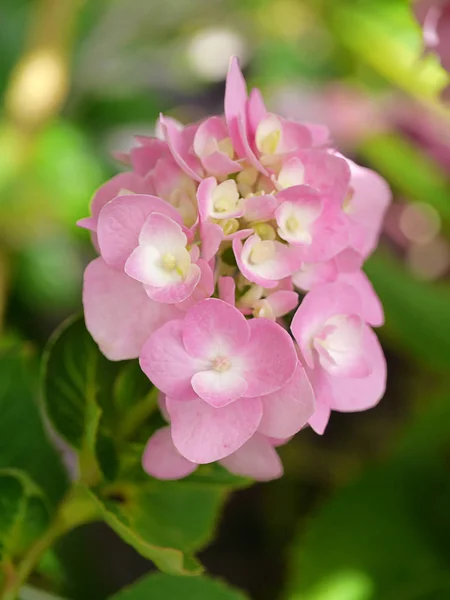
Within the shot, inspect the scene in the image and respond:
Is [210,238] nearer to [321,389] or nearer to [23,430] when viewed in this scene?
[321,389]

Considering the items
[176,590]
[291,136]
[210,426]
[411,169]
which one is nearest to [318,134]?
[291,136]

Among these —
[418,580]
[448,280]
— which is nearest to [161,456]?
[418,580]

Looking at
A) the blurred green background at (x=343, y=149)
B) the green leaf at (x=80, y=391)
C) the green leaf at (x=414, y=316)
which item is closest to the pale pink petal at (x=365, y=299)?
the green leaf at (x=80, y=391)

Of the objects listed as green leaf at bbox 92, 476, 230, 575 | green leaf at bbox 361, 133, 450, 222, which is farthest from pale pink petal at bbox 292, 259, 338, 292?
green leaf at bbox 361, 133, 450, 222

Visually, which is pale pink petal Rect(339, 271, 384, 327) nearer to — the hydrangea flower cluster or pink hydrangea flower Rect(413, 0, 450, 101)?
the hydrangea flower cluster

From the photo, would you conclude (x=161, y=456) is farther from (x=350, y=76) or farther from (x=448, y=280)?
(x=350, y=76)

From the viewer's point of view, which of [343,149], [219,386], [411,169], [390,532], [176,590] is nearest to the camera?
[219,386]
